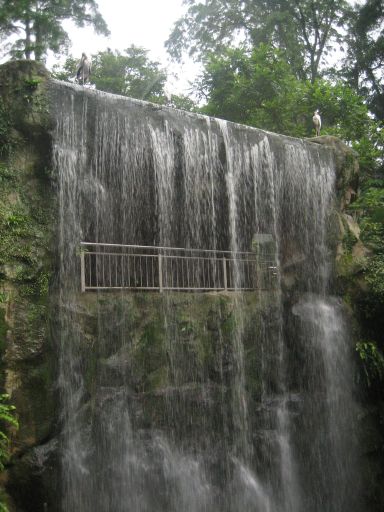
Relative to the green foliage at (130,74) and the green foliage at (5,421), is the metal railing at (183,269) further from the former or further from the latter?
the green foliage at (130,74)

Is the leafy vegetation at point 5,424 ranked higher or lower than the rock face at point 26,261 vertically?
lower

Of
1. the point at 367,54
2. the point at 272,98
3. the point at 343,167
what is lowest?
the point at 343,167

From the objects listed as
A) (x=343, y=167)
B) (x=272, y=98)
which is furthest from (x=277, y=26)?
(x=343, y=167)

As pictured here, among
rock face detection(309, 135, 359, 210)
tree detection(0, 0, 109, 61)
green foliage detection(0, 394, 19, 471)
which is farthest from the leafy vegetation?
tree detection(0, 0, 109, 61)

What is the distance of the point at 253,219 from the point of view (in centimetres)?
1223

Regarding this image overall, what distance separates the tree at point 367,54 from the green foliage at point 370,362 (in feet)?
43.7

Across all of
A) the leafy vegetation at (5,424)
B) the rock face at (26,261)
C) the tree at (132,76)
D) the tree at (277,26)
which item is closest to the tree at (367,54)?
the tree at (277,26)

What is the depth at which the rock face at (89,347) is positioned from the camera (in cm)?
782

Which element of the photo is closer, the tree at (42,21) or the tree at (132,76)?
the tree at (42,21)

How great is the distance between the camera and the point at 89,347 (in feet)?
28.6

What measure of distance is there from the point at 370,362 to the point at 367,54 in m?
15.0

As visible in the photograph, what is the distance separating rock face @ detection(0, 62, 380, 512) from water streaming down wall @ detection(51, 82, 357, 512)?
0.04 metres

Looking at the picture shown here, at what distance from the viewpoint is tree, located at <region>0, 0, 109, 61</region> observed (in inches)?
651

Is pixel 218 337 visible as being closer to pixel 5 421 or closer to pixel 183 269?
pixel 183 269
